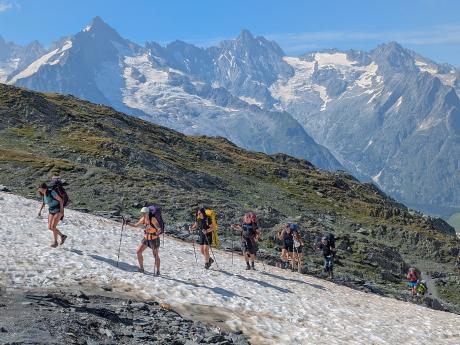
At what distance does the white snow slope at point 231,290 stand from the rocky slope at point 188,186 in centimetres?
963

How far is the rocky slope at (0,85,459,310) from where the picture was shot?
5275 cm

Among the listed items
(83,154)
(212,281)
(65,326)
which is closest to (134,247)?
(212,281)

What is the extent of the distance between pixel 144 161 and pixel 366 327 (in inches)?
2440

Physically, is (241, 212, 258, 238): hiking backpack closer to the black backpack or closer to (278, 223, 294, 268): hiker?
the black backpack

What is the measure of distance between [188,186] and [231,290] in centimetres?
4937

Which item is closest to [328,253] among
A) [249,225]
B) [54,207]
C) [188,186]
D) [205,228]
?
[249,225]

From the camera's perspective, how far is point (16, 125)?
288 feet

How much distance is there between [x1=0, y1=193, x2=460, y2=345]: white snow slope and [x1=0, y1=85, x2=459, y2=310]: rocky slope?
9.63m

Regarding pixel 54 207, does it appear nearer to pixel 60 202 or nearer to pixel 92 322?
pixel 60 202

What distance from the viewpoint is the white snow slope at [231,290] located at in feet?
66.8

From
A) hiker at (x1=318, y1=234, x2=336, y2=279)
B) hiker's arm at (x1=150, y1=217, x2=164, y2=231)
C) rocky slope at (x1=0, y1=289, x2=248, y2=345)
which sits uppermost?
hiker's arm at (x1=150, y1=217, x2=164, y2=231)

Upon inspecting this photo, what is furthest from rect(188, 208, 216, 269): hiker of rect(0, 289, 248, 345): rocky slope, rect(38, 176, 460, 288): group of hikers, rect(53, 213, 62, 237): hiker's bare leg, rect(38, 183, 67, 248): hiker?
rect(0, 289, 248, 345): rocky slope

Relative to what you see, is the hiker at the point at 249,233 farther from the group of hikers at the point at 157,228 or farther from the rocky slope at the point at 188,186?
the rocky slope at the point at 188,186

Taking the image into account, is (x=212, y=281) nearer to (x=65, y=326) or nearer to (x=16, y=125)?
(x=65, y=326)
